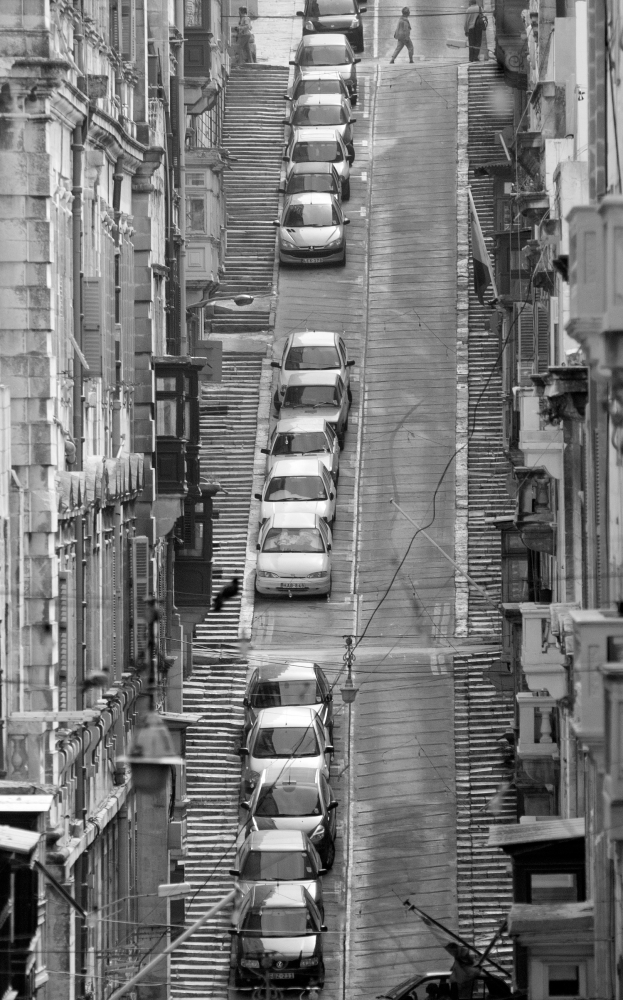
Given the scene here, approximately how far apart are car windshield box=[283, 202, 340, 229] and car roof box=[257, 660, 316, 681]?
62.8ft

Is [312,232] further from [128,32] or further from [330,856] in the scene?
[330,856]

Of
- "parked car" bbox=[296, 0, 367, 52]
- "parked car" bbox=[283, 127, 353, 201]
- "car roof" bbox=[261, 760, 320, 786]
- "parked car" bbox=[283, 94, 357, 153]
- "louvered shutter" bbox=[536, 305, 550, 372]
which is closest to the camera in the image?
"louvered shutter" bbox=[536, 305, 550, 372]

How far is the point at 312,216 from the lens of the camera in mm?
60562

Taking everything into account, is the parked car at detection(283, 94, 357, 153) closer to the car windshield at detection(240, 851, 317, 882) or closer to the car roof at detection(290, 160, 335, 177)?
the car roof at detection(290, 160, 335, 177)

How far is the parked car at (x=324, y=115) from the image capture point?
215 feet

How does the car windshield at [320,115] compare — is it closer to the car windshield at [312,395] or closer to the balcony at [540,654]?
the car windshield at [312,395]

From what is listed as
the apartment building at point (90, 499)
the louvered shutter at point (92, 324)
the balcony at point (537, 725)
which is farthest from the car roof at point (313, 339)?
the louvered shutter at point (92, 324)

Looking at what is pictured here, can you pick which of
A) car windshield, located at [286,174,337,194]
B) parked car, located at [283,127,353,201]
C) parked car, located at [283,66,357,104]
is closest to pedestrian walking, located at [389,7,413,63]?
parked car, located at [283,66,357,104]

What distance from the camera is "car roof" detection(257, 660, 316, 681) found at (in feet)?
141

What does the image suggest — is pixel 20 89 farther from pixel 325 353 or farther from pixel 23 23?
pixel 325 353

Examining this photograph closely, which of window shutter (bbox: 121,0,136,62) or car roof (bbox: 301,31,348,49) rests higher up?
car roof (bbox: 301,31,348,49)

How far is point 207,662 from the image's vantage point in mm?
46219

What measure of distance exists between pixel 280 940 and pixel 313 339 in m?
22.3

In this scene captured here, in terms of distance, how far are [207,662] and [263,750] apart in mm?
5780
